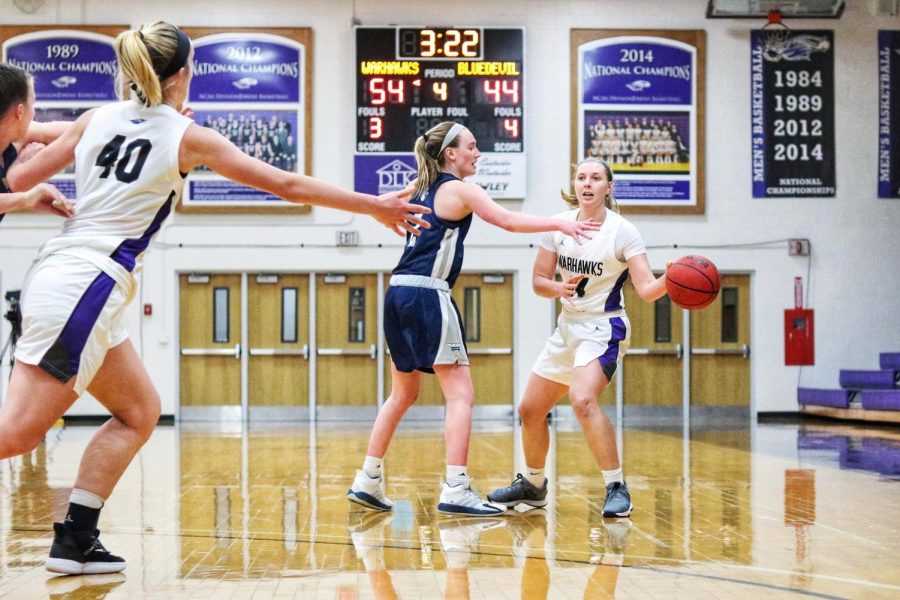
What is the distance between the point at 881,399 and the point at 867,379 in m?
0.93

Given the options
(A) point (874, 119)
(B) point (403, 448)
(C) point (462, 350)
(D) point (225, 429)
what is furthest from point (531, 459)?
(A) point (874, 119)

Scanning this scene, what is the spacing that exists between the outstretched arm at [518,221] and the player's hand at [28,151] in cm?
178

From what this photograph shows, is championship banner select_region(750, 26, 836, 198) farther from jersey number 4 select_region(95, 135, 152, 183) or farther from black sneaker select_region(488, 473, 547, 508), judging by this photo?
jersey number 4 select_region(95, 135, 152, 183)

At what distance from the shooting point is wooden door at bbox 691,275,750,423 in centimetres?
1476

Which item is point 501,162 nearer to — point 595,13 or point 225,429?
point 595,13

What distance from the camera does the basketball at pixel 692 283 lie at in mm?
4996

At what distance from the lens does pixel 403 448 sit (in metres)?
9.30

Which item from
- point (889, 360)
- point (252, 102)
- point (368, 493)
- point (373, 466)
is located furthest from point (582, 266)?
point (252, 102)

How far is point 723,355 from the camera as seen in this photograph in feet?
48.7

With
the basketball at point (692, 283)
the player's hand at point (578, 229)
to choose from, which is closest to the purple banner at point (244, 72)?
the basketball at point (692, 283)

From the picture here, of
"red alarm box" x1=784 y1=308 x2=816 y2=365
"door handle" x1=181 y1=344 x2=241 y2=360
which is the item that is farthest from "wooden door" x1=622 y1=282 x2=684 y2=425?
"door handle" x1=181 y1=344 x2=241 y2=360

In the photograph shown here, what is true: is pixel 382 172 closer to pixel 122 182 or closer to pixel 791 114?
pixel 791 114

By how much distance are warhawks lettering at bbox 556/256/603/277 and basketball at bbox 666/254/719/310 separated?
35 cm

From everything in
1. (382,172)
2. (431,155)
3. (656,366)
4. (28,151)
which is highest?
(382,172)
